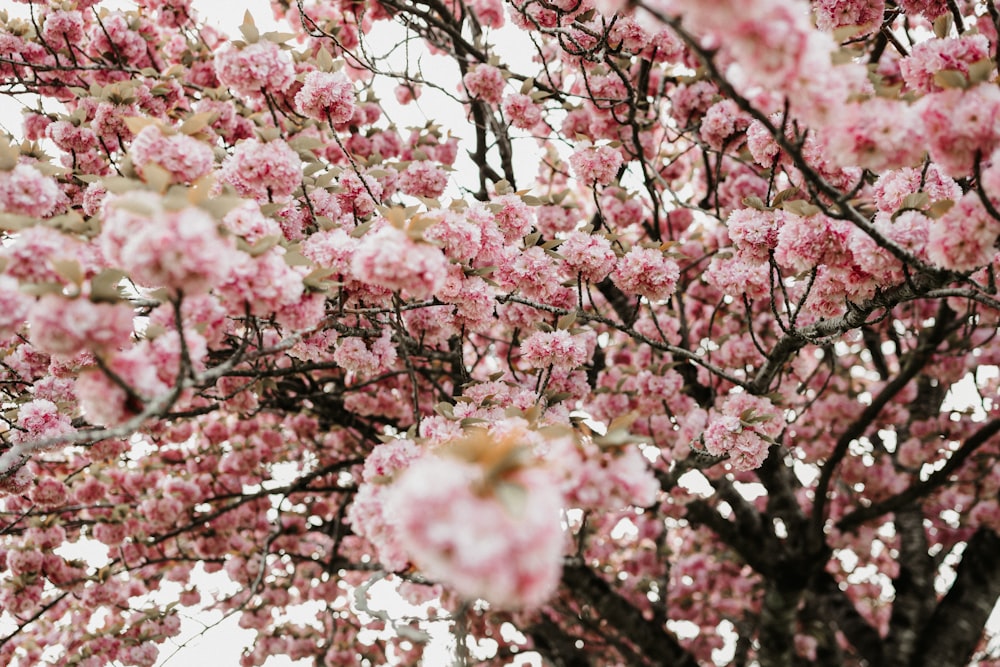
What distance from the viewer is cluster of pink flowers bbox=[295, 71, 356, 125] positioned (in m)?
2.97

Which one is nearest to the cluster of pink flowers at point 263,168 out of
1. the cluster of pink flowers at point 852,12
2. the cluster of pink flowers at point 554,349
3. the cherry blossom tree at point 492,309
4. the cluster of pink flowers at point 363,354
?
the cherry blossom tree at point 492,309

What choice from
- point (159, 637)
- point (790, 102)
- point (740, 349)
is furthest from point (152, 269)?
point (159, 637)

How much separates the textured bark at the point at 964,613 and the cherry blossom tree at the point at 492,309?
3 centimetres

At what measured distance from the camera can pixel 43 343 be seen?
157cm

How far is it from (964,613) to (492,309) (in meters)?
5.71

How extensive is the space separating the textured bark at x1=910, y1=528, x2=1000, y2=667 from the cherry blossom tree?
3 centimetres

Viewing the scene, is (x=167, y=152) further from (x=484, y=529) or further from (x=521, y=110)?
(x=521, y=110)

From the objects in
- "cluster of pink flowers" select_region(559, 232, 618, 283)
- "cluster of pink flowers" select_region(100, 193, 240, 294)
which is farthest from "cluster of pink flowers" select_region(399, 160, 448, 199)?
"cluster of pink flowers" select_region(100, 193, 240, 294)

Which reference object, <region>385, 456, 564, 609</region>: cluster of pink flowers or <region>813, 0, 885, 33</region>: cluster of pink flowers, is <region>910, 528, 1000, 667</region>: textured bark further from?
<region>385, 456, 564, 609</region>: cluster of pink flowers

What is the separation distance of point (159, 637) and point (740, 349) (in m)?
5.33

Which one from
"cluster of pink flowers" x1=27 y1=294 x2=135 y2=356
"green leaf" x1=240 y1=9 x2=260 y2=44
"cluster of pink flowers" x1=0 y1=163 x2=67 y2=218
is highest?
"green leaf" x1=240 y1=9 x2=260 y2=44

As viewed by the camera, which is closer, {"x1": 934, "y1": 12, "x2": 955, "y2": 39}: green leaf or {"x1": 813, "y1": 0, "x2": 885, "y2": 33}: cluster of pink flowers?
{"x1": 934, "y1": 12, "x2": 955, "y2": 39}: green leaf

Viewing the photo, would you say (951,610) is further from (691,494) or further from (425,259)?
(425,259)

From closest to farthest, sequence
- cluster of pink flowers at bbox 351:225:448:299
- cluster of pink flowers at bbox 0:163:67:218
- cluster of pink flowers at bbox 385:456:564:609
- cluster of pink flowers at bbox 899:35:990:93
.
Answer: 1. cluster of pink flowers at bbox 385:456:564:609
2. cluster of pink flowers at bbox 351:225:448:299
3. cluster of pink flowers at bbox 0:163:67:218
4. cluster of pink flowers at bbox 899:35:990:93
